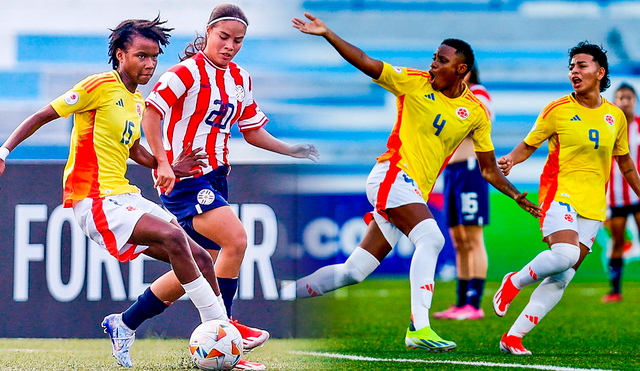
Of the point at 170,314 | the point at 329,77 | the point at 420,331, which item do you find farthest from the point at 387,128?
the point at 420,331

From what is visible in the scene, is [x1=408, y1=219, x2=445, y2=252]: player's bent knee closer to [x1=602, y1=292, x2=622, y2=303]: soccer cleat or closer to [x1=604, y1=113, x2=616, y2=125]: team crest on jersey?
[x1=604, y1=113, x2=616, y2=125]: team crest on jersey

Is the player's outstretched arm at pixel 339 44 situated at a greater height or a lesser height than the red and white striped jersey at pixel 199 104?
greater

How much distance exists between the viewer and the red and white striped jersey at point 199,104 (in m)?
4.23

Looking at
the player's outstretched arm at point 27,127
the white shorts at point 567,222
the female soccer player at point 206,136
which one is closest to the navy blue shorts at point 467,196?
the white shorts at point 567,222

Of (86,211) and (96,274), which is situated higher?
(86,211)

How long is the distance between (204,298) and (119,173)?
0.74 meters

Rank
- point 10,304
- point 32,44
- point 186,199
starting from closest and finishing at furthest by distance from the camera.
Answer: point 186,199, point 10,304, point 32,44

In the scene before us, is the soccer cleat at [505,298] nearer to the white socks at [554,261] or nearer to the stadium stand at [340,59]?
the white socks at [554,261]

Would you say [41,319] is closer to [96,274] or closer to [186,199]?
[96,274]

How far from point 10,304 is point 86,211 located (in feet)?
6.63

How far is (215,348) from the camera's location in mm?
3781

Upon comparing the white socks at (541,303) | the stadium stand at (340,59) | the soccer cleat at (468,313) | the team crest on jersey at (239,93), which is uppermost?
the stadium stand at (340,59)

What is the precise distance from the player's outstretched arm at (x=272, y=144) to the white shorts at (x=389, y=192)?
0.45 meters

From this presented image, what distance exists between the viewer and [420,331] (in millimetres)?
4410
